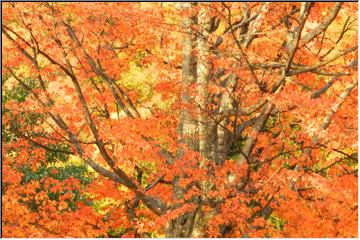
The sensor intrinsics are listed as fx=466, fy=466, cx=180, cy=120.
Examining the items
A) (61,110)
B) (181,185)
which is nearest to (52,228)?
(61,110)

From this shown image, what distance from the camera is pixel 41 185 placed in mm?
13859

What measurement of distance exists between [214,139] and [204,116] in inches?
25.4

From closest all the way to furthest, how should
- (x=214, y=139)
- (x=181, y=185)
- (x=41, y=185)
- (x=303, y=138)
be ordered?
(x=181, y=185)
(x=214, y=139)
(x=303, y=138)
(x=41, y=185)

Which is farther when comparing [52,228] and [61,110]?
[52,228]

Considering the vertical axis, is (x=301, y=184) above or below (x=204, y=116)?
below

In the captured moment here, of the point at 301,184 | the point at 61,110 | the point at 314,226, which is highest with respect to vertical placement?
the point at 61,110

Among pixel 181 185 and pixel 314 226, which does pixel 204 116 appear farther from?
pixel 314 226

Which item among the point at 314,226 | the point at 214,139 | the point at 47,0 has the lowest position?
the point at 314,226

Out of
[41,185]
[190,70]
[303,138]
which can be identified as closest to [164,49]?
[190,70]

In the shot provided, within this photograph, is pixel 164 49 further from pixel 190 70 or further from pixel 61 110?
pixel 61 110

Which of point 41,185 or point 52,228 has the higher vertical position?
point 41,185

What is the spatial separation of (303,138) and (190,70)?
390 cm

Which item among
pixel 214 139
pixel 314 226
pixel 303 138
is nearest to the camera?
pixel 214 139

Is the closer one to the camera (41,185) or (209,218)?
(209,218)
